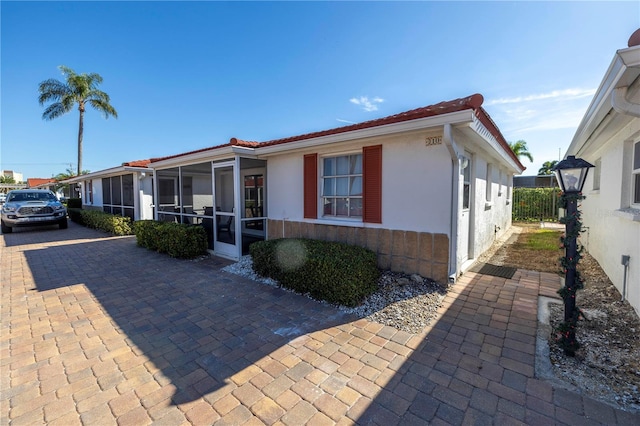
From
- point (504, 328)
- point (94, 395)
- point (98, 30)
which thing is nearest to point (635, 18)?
point (504, 328)

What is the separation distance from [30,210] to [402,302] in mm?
16280

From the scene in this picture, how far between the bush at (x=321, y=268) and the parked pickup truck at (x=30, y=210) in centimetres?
1307

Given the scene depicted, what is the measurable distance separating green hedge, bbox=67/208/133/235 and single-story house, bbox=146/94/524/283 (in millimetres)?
5311

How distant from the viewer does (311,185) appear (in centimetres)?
612

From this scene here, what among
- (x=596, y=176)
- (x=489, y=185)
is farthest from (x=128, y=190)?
(x=596, y=176)

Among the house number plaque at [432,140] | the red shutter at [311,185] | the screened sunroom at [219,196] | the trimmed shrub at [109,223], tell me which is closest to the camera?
the house number plaque at [432,140]

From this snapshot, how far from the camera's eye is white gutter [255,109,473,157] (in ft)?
12.6

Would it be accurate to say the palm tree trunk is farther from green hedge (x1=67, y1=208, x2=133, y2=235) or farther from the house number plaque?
the house number plaque

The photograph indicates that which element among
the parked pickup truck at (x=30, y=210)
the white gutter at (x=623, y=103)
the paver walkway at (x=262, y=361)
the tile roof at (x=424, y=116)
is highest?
the tile roof at (x=424, y=116)

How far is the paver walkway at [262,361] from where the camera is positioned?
213 cm

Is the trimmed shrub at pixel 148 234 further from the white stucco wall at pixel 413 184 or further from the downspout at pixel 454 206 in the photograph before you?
the downspout at pixel 454 206

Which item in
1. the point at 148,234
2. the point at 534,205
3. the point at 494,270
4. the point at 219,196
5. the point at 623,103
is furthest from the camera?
the point at 534,205

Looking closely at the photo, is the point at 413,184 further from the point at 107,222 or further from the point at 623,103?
the point at 107,222

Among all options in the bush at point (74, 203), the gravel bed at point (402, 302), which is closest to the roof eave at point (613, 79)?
the gravel bed at point (402, 302)
